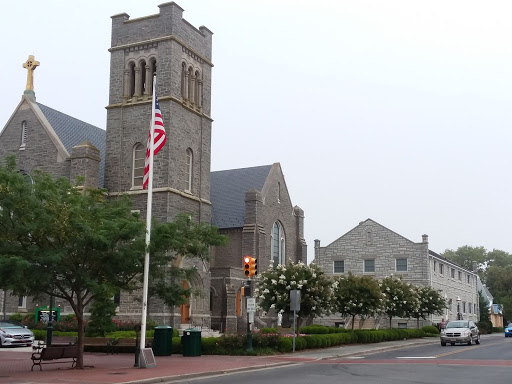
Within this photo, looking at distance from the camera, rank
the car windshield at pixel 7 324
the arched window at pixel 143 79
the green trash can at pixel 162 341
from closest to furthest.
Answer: the green trash can at pixel 162 341 < the car windshield at pixel 7 324 < the arched window at pixel 143 79

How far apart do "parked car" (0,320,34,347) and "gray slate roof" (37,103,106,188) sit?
12950 millimetres

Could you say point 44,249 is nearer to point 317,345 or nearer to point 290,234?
point 317,345

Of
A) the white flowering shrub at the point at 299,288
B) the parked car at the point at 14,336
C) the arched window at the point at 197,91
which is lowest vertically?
the parked car at the point at 14,336

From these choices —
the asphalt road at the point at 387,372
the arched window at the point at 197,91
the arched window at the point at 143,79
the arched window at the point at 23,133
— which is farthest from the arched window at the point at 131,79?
the asphalt road at the point at 387,372

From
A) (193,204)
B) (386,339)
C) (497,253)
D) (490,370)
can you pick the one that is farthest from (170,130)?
(497,253)

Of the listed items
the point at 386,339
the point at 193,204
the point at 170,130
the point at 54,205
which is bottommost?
the point at 386,339

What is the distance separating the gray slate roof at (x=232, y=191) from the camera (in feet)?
171

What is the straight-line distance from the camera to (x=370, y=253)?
62.4 metres

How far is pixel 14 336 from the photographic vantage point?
32.4 meters

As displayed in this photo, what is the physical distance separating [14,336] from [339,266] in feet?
123

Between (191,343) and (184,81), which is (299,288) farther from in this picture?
(184,81)

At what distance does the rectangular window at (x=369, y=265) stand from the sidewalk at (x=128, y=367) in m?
32.7

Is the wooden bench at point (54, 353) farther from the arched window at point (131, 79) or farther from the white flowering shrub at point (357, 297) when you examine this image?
the arched window at point (131, 79)

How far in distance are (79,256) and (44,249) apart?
1.11 meters
